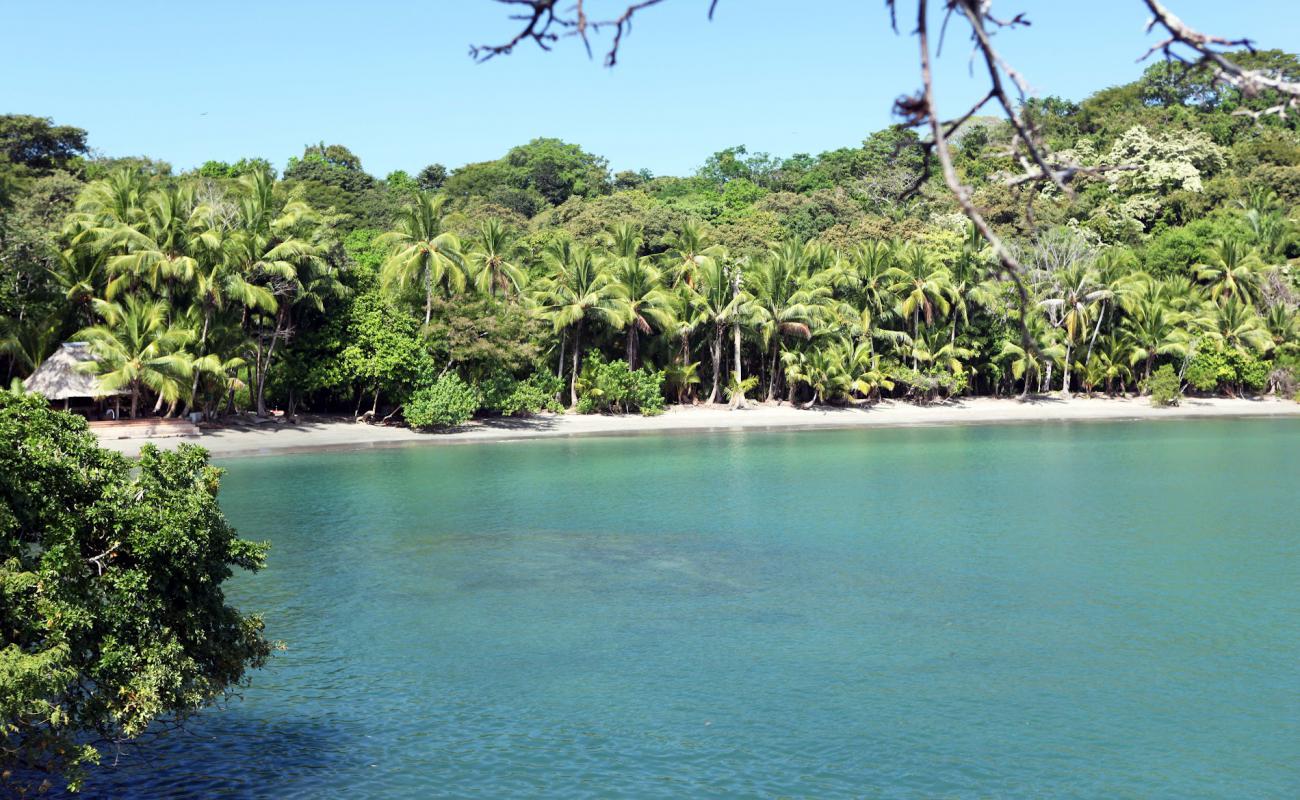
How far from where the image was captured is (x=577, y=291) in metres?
44.5

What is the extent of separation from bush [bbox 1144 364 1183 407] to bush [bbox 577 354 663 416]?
2257 cm

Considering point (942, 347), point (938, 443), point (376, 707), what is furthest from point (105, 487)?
point (942, 347)

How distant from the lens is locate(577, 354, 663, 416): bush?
45.8 meters

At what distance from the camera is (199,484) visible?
11.2m

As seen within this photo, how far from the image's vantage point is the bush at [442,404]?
40062mm

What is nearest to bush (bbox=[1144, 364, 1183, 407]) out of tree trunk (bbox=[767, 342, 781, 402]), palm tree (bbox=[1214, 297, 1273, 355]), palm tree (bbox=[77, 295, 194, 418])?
palm tree (bbox=[1214, 297, 1273, 355])

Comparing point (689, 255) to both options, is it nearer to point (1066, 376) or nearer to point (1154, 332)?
point (1066, 376)

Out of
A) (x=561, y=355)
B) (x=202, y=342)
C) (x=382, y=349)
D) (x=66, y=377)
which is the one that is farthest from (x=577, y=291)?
(x=66, y=377)

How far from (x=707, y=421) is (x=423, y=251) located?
43.2 ft

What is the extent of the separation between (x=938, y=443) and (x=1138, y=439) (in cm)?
741

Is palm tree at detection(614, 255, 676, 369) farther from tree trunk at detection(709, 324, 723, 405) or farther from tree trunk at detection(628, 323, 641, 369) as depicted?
tree trunk at detection(709, 324, 723, 405)

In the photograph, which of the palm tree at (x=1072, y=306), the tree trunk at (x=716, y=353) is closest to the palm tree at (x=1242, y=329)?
the palm tree at (x=1072, y=306)

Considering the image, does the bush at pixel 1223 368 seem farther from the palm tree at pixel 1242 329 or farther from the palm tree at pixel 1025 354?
the palm tree at pixel 1025 354

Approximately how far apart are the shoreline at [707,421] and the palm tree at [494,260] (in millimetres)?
5104
